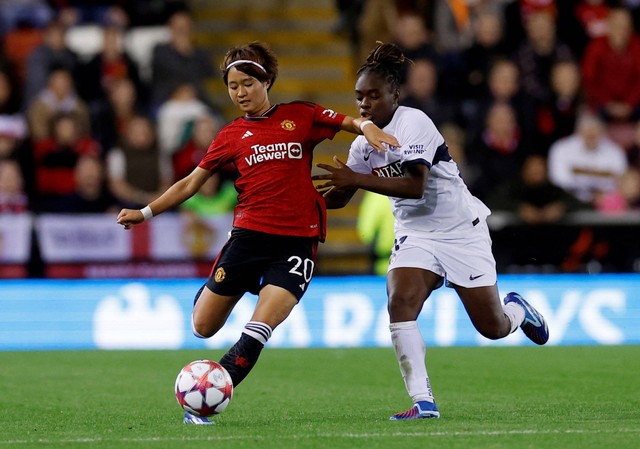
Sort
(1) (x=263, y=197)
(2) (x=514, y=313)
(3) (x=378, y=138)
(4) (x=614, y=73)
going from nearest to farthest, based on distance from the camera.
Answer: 1. (3) (x=378, y=138)
2. (1) (x=263, y=197)
3. (2) (x=514, y=313)
4. (4) (x=614, y=73)

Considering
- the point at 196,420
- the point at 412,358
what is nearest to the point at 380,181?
the point at 412,358

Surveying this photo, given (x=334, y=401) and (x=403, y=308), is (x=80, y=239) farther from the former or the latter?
(x=403, y=308)

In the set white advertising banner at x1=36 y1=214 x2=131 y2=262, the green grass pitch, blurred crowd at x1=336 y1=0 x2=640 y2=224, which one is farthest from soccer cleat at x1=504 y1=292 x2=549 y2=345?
white advertising banner at x1=36 y1=214 x2=131 y2=262

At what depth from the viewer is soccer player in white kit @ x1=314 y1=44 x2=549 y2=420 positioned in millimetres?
7504

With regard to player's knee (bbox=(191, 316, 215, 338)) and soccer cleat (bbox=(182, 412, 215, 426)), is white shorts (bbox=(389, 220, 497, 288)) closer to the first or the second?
player's knee (bbox=(191, 316, 215, 338))

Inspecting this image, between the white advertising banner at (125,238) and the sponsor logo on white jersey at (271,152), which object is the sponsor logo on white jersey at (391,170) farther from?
the white advertising banner at (125,238)

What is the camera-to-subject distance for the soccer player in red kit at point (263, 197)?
759cm

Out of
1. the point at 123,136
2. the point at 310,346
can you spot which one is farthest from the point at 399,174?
the point at 123,136

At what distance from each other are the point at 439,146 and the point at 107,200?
778 centimetres

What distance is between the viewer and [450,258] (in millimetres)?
7895

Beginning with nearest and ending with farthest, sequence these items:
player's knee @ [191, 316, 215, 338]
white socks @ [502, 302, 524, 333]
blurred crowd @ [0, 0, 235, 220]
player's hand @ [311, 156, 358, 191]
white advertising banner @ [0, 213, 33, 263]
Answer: player's hand @ [311, 156, 358, 191] < player's knee @ [191, 316, 215, 338] < white socks @ [502, 302, 524, 333] < white advertising banner @ [0, 213, 33, 263] < blurred crowd @ [0, 0, 235, 220]

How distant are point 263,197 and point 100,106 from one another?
9240 millimetres

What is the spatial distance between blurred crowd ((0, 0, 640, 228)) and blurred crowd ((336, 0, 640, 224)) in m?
0.02

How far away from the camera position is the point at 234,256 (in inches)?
301
